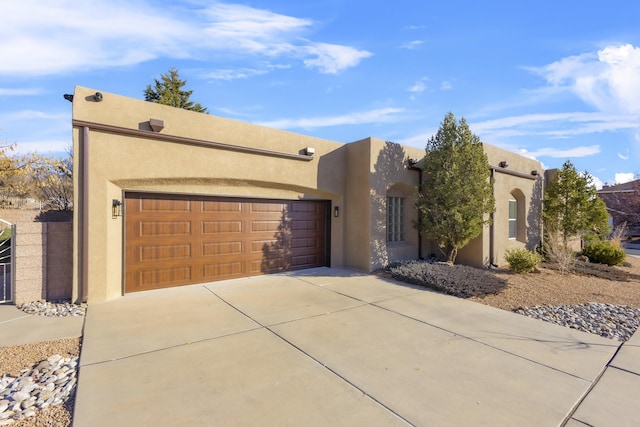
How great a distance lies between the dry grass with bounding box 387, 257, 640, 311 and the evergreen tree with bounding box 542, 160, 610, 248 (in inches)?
86.2

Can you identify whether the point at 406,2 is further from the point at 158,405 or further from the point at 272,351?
the point at 158,405

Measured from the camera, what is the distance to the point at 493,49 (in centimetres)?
797

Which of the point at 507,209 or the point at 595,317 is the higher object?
the point at 507,209

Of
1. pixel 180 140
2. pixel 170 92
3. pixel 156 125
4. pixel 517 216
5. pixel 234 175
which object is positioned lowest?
pixel 517 216

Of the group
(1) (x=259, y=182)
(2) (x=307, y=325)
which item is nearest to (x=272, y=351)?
(2) (x=307, y=325)

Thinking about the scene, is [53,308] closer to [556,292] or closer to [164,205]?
[164,205]

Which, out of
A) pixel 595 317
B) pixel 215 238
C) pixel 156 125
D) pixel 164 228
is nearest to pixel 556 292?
pixel 595 317

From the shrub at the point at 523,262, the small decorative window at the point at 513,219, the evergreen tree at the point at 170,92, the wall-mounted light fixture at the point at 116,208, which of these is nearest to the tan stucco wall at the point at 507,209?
the small decorative window at the point at 513,219

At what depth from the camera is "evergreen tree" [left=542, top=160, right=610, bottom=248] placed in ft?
36.5

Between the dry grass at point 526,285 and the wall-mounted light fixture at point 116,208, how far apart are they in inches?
263

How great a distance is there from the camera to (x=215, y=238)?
25.9 feet

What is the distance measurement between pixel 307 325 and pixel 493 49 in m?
8.16

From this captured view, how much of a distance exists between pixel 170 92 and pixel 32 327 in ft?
76.4

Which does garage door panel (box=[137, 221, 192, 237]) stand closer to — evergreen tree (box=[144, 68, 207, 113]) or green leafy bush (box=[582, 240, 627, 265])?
green leafy bush (box=[582, 240, 627, 265])
